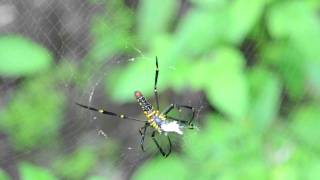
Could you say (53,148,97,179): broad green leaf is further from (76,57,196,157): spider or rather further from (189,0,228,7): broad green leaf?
(189,0,228,7): broad green leaf

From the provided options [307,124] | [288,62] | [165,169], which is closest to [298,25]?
[288,62]

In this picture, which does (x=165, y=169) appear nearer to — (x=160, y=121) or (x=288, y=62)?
(x=160, y=121)

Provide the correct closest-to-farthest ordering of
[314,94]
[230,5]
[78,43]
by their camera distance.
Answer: [230,5] → [314,94] → [78,43]

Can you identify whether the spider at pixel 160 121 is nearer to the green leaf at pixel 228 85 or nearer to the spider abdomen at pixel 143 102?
the spider abdomen at pixel 143 102

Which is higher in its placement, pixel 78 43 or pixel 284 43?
pixel 284 43

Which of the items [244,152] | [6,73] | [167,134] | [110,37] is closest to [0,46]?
[6,73]

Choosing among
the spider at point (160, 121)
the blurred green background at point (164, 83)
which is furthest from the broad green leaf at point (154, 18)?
the spider at point (160, 121)

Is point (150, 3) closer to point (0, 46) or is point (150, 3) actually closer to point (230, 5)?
point (230, 5)
